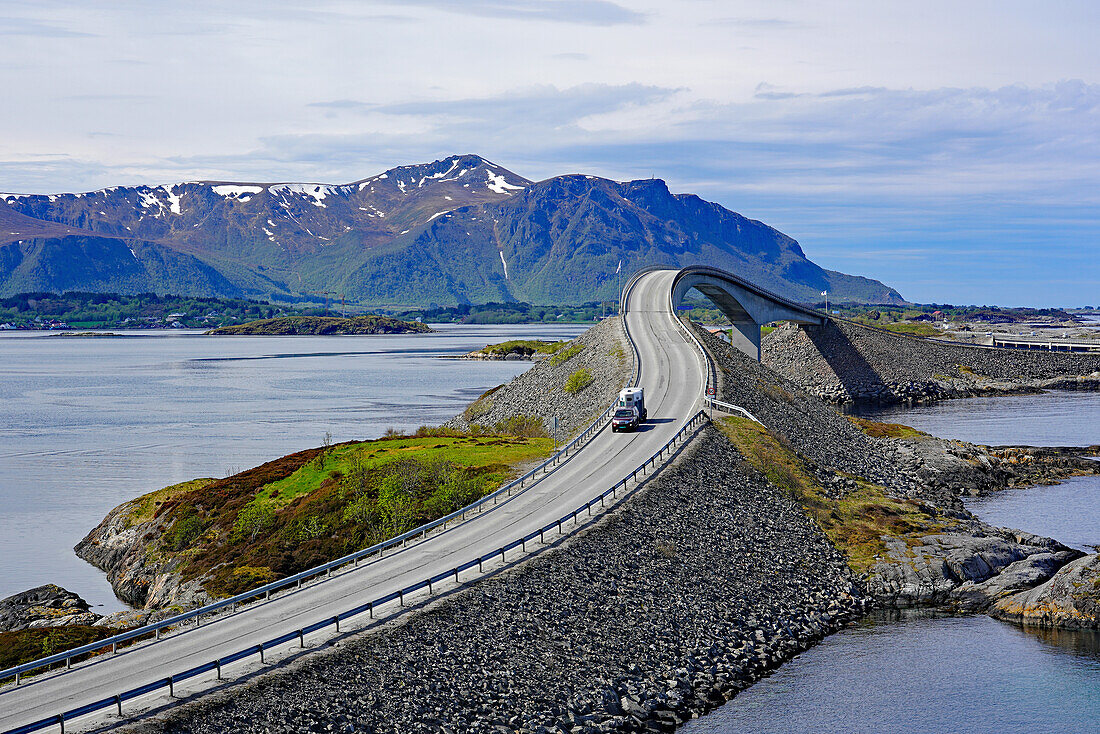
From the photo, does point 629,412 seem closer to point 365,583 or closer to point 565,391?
point 565,391

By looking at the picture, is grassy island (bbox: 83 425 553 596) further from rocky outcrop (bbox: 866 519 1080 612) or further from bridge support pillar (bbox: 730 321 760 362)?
bridge support pillar (bbox: 730 321 760 362)

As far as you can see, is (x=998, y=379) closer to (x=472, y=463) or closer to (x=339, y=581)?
(x=472, y=463)

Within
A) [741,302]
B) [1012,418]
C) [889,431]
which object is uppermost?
[741,302]

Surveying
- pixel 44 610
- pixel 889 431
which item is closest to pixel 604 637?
pixel 44 610

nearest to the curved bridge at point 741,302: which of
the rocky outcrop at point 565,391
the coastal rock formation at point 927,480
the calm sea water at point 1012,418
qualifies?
the calm sea water at point 1012,418

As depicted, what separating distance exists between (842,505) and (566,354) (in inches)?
1682

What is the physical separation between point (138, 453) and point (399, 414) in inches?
1246

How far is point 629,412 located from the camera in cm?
6069

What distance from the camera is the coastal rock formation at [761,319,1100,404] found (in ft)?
477

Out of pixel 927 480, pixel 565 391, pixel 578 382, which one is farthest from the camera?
pixel 565 391

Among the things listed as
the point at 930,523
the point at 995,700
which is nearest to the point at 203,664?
the point at 995,700

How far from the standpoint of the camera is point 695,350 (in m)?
88.7

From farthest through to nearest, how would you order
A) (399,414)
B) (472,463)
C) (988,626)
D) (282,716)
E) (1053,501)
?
(399,414)
(1053,501)
(472,463)
(988,626)
(282,716)

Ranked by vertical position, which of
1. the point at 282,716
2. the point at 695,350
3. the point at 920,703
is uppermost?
the point at 695,350
